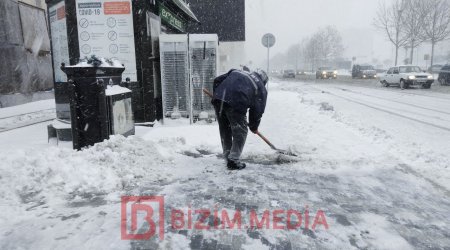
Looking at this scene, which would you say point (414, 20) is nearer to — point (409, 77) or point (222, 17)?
point (409, 77)

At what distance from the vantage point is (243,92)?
496 cm

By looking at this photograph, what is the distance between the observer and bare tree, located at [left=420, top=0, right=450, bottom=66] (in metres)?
35.3

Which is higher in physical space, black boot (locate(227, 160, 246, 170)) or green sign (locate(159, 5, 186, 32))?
green sign (locate(159, 5, 186, 32))

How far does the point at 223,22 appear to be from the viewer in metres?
20.1

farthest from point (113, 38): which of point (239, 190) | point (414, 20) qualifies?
point (414, 20)

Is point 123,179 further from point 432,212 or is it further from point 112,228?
point 432,212

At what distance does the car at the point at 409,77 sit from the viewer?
2245cm

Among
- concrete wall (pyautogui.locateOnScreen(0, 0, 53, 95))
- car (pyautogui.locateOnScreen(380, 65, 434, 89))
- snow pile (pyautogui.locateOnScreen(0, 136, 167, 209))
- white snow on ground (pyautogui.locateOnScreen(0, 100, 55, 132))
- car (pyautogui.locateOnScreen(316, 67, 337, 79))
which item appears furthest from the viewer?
car (pyautogui.locateOnScreen(316, 67, 337, 79))

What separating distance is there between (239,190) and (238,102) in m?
1.28

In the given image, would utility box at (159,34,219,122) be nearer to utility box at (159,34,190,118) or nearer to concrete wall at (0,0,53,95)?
utility box at (159,34,190,118)

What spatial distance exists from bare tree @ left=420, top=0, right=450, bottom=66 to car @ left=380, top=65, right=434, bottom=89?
14812 mm

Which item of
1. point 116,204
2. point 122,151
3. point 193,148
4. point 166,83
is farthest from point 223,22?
point 116,204

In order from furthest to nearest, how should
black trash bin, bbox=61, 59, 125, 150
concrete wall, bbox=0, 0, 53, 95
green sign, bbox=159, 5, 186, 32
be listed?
concrete wall, bbox=0, 0, 53, 95
green sign, bbox=159, 5, 186, 32
black trash bin, bbox=61, 59, 125, 150

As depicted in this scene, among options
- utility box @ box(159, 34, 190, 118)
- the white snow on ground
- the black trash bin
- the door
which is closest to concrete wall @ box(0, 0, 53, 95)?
the white snow on ground
